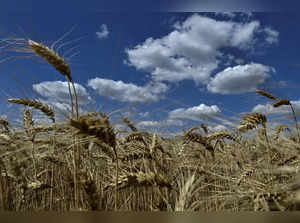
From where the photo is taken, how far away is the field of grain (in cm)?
141

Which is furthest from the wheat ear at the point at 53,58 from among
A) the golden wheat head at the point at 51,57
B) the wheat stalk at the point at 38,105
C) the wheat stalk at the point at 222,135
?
the wheat stalk at the point at 222,135

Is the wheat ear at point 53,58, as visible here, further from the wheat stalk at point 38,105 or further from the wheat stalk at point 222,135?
the wheat stalk at point 222,135

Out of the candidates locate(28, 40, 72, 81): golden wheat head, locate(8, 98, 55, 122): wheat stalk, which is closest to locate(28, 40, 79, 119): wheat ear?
locate(28, 40, 72, 81): golden wheat head

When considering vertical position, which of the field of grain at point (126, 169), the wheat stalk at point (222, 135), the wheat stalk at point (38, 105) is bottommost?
the field of grain at point (126, 169)

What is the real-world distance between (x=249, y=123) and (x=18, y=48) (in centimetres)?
204

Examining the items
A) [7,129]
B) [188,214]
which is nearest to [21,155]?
[7,129]

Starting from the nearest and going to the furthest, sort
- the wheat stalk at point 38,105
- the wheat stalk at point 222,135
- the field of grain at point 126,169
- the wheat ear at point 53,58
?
the field of grain at point 126,169 → the wheat ear at point 53,58 → the wheat stalk at point 38,105 → the wheat stalk at point 222,135

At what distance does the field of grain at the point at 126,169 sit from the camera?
1.41 m

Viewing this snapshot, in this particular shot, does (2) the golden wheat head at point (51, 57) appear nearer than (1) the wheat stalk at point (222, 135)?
Yes

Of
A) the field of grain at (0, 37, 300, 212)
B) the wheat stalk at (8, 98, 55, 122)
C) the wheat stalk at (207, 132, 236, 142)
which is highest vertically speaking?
the wheat stalk at (8, 98, 55, 122)

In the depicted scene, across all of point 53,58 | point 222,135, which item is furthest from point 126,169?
point 222,135

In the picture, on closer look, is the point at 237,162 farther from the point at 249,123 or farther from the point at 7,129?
the point at 7,129

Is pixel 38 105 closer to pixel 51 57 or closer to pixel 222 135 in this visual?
pixel 51 57

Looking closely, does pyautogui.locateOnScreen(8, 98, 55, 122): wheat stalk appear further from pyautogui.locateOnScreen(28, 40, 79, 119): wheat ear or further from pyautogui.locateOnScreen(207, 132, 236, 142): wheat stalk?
pyautogui.locateOnScreen(207, 132, 236, 142): wheat stalk
